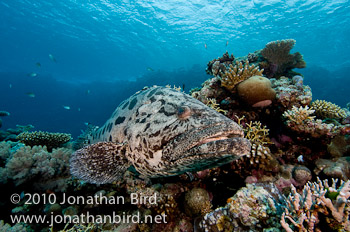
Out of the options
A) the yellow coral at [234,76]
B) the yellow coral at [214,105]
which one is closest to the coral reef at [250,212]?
the yellow coral at [214,105]

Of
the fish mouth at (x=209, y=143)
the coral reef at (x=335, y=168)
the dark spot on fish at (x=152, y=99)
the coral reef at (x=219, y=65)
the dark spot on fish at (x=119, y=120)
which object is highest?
the coral reef at (x=219, y=65)

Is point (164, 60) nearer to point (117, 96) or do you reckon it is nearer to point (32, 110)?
point (117, 96)

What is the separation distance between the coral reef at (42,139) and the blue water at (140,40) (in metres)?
12.9

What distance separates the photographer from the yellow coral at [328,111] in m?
4.61

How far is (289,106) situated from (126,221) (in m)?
5.11

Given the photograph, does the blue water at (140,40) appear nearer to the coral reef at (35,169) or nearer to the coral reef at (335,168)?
the coral reef at (35,169)

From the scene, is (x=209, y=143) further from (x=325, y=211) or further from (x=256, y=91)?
(x=256, y=91)

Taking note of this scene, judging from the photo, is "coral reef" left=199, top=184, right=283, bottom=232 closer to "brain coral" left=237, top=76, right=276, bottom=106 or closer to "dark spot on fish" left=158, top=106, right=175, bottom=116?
"dark spot on fish" left=158, top=106, right=175, bottom=116

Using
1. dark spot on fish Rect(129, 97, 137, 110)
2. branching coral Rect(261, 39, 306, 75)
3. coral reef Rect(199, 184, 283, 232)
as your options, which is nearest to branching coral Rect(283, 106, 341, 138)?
coral reef Rect(199, 184, 283, 232)

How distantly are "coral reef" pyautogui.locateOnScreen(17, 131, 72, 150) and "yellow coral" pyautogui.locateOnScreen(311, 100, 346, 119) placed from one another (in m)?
9.37

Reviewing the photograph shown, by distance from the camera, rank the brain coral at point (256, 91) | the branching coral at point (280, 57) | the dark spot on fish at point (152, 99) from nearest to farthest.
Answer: the dark spot on fish at point (152, 99) < the brain coral at point (256, 91) < the branching coral at point (280, 57)

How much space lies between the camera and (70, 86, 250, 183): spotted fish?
7.06 ft

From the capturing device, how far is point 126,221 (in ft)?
11.0

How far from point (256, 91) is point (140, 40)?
5065 centimetres
